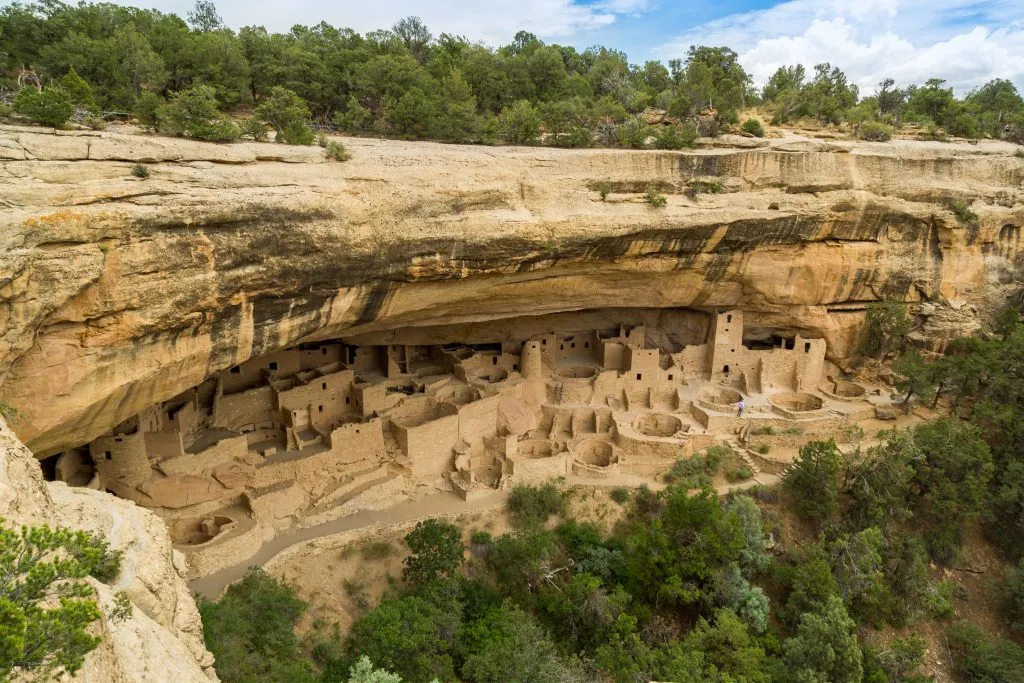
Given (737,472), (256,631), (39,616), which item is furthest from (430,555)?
Answer: (39,616)

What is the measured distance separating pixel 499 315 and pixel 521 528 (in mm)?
5554

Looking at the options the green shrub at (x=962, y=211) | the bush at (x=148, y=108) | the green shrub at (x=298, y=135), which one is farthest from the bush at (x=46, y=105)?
the green shrub at (x=962, y=211)

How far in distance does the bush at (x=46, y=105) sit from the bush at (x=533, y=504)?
11.8 m

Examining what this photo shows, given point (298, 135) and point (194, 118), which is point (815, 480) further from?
point (194, 118)

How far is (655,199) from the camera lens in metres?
14.5

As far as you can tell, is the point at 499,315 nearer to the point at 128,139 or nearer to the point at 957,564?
the point at 128,139

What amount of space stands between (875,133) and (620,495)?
14791 millimetres

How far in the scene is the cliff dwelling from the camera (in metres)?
13.1

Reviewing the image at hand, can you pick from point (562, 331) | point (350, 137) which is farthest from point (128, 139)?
point (562, 331)

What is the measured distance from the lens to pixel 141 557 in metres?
6.09

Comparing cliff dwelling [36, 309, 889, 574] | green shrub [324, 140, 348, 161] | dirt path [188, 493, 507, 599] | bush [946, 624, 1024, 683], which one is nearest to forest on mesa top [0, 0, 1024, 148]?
green shrub [324, 140, 348, 161]

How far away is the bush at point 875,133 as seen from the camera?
790 inches

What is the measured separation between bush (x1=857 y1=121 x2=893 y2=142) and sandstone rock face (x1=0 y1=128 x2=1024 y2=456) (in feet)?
2.19

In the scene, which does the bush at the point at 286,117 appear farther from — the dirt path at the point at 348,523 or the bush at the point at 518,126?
the dirt path at the point at 348,523
